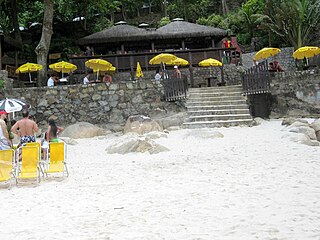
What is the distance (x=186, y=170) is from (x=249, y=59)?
79.1 feet

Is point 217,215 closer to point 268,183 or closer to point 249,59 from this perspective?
point 268,183

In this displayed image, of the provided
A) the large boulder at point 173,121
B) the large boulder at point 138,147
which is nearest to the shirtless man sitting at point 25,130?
the large boulder at point 138,147

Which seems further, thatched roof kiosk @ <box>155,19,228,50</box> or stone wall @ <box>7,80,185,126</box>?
thatched roof kiosk @ <box>155,19,228,50</box>

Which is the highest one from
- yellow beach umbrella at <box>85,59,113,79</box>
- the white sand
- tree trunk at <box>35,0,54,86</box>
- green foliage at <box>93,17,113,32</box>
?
green foliage at <box>93,17,113,32</box>

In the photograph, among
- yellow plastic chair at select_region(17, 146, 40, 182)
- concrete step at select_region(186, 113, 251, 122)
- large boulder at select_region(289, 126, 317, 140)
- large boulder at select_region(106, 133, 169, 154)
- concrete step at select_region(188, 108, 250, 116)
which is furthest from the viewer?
concrete step at select_region(188, 108, 250, 116)

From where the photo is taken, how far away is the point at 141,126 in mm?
12859

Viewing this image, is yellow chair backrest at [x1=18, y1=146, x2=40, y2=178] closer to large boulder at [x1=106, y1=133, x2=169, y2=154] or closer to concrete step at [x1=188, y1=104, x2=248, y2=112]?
large boulder at [x1=106, y1=133, x2=169, y2=154]

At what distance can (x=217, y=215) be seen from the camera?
403 cm

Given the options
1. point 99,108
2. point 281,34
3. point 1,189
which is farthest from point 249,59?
point 1,189

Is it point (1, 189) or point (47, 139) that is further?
point (47, 139)

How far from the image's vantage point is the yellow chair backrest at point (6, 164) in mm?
6184

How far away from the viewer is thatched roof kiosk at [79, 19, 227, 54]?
2180 centimetres

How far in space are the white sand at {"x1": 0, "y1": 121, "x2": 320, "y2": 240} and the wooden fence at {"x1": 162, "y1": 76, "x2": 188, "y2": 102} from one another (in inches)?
258

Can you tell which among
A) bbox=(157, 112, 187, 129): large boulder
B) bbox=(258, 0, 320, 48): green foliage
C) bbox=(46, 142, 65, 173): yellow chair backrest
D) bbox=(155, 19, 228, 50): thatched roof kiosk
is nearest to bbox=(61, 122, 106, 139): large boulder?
bbox=(157, 112, 187, 129): large boulder
